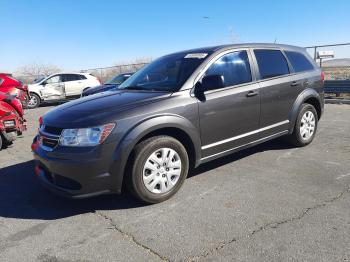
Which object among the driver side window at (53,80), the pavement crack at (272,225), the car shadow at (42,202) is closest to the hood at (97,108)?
the car shadow at (42,202)

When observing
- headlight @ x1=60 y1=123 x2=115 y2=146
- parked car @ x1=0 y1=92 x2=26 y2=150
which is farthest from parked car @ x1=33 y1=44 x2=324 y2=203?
parked car @ x1=0 y1=92 x2=26 y2=150

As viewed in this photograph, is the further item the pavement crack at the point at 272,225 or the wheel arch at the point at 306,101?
the wheel arch at the point at 306,101

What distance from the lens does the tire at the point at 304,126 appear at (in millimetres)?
5789

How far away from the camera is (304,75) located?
5.87m

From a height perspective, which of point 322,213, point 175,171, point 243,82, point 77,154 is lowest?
point 322,213

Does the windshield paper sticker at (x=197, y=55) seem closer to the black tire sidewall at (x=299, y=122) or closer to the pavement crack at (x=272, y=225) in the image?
the black tire sidewall at (x=299, y=122)

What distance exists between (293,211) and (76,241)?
7.23ft

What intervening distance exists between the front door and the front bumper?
1309 millimetres

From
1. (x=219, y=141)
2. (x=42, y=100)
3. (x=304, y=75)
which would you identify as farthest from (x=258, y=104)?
(x=42, y=100)

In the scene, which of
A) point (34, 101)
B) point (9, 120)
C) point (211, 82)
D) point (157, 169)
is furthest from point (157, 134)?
point (34, 101)

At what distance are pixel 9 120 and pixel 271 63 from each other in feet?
16.9

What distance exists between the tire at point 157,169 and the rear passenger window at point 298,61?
2.85 m

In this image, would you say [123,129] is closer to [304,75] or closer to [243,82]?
[243,82]

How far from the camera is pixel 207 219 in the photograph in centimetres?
354
